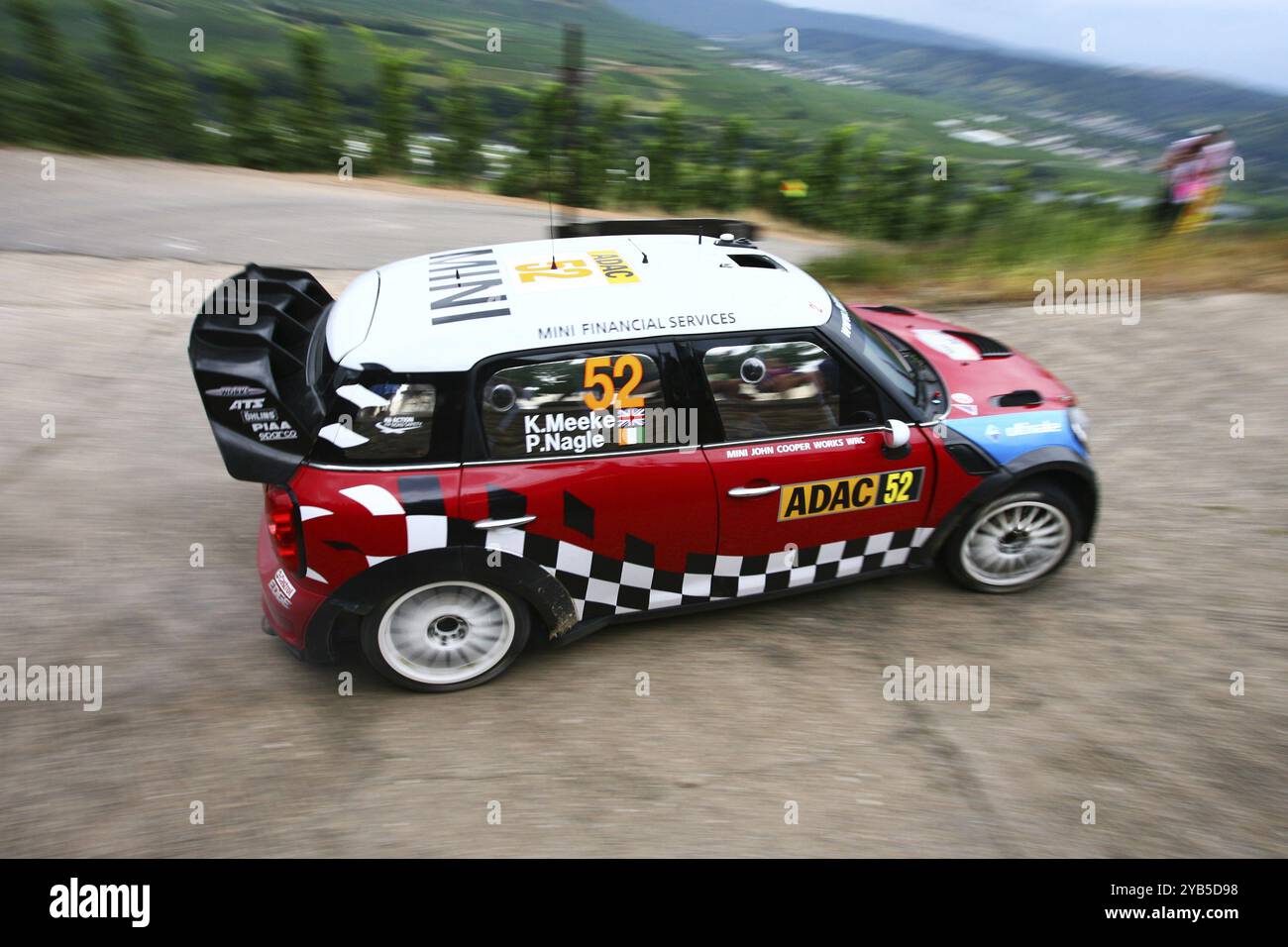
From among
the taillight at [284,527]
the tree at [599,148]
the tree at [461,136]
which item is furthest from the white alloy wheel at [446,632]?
the tree at [461,136]

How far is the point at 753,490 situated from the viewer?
3.82 m

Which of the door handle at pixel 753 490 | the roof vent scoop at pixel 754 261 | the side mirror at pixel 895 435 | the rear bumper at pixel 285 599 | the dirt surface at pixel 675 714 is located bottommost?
the dirt surface at pixel 675 714

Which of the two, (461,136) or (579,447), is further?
(461,136)

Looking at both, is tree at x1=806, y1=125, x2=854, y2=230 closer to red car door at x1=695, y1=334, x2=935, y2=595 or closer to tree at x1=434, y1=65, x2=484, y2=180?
tree at x1=434, y1=65, x2=484, y2=180

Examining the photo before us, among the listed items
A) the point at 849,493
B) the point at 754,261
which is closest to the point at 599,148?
the point at 754,261

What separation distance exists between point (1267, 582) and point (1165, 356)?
3.19 m

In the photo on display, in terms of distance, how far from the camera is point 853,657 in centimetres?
413

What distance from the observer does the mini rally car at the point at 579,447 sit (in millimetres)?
3475

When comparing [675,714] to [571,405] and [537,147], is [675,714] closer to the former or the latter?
[571,405]

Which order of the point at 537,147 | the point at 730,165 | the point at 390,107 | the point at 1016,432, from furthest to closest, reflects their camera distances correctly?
the point at 730,165
the point at 537,147
the point at 390,107
the point at 1016,432

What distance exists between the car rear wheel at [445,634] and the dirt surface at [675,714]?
0.43 feet

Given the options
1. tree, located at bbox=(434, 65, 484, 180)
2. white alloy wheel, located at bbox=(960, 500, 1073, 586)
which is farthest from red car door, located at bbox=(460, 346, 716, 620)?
tree, located at bbox=(434, 65, 484, 180)

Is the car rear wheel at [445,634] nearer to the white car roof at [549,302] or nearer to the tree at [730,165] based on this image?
the white car roof at [549,302]

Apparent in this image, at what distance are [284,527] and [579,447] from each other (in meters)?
1.20
